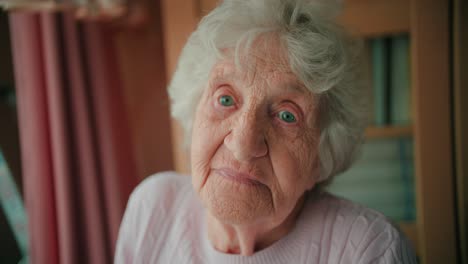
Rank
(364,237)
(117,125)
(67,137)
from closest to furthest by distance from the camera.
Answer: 1. (364,237)
2. (67,137)
3. (117,125)

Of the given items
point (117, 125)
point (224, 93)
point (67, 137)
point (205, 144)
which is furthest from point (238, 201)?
point (117, 125)

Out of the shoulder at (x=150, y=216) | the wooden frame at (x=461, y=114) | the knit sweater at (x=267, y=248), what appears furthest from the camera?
the wooden frame at (x=461, y=114)

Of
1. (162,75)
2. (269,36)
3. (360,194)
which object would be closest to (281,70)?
(269,36)

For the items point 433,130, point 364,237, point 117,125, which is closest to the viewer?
point 364,237

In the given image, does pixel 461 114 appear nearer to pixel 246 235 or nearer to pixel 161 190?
pixel 246 235

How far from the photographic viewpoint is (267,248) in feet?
2.95

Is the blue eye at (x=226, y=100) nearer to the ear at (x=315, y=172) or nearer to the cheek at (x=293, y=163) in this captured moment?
the cheek at (x=293, y=163)

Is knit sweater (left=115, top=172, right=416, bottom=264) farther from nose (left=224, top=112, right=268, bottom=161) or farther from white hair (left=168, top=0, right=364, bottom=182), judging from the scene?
nose (left=224, top=112, right=268, bottom=161)

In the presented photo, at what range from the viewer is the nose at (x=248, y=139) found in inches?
29.2

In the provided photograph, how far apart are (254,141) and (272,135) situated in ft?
0.21

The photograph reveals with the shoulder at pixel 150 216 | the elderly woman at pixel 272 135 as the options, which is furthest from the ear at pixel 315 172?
the shoulder at pixel 150 216

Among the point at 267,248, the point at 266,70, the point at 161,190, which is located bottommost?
the point at 267,248

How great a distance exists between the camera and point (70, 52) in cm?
118

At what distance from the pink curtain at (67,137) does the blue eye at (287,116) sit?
80cm
